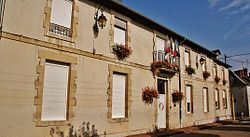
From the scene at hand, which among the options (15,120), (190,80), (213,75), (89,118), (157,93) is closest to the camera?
(15,120)

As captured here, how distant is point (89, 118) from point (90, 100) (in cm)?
60

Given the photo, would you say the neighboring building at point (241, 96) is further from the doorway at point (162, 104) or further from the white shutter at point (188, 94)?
the doorway at point (162, 104)

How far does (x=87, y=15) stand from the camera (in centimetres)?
862

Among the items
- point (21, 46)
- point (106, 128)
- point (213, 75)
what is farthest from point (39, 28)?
point (213, 75)

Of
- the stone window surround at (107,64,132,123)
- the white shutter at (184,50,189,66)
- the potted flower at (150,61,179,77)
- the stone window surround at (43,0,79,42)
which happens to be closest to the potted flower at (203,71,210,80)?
the white shutter at (184,50,189,66)

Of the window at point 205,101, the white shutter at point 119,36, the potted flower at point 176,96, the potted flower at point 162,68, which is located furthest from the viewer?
the window at point 205,101

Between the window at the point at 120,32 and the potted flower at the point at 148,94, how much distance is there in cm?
234

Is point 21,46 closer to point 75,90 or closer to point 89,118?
point 75,90

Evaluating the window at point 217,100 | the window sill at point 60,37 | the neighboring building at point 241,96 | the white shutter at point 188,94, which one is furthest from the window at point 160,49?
the neighboring building at point 241,96

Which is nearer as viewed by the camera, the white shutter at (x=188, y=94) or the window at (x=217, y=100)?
the white shutter at (x=188, y=94)

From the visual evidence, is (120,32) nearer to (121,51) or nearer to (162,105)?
(121,51)

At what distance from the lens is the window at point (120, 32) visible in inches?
386

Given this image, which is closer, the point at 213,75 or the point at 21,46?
the point at 21,46

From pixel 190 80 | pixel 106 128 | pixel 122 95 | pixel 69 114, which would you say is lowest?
pixel 106 128
